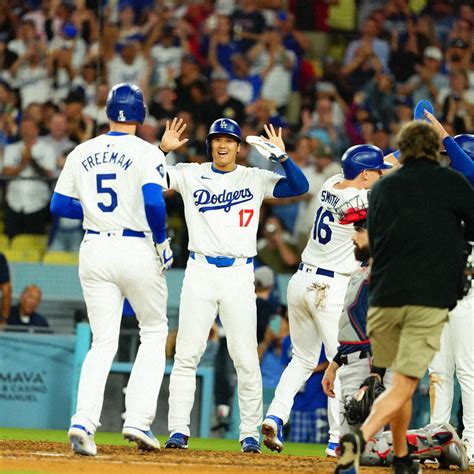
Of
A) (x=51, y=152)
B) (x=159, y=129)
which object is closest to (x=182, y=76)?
(x=159, y=129)

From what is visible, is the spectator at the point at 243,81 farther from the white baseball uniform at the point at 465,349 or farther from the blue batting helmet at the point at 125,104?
the blue batting helmet at the point at 125,104

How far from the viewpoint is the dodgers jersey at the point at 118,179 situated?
7.44 m

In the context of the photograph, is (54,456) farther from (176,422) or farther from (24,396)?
(24,396)

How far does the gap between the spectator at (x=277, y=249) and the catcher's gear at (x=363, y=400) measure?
746cm

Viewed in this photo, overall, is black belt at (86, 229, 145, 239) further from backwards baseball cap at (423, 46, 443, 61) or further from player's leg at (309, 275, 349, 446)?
backwards baseball cap at (423, 46, 443, 61)

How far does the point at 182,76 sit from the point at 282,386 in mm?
7999

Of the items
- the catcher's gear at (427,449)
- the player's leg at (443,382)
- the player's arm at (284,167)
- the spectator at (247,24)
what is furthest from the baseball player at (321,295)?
the spectator at (247,24)

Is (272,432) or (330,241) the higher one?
(330,241)

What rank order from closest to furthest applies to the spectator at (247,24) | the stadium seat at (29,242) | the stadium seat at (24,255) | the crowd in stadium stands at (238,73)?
the stadium seat at (24,255), the stadium seat at (29,242), the crowd in stadium stands at (238,73), the spectator at (247,24)

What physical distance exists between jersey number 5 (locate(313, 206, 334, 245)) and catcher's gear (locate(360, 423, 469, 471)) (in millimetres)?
1715

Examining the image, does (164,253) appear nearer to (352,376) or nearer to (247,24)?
(352,376)

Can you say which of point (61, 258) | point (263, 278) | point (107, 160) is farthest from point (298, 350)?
point (61, 258)

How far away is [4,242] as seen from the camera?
567 inches

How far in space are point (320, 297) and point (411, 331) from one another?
242 cm
